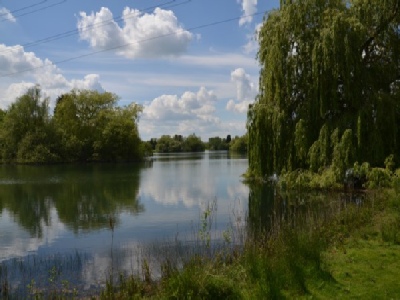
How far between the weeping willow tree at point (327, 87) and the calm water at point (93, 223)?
11.4 feet

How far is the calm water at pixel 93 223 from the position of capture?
9586mm

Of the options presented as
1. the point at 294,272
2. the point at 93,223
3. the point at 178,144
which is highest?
the point at 178,144

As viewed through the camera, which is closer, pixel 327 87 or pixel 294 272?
pixel 294 272

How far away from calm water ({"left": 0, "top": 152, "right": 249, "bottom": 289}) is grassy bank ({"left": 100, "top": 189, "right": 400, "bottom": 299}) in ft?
4.40

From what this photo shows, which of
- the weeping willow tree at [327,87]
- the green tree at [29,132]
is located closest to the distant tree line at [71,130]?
the green tree at [29,132]

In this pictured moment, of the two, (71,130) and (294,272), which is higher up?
(71,130)

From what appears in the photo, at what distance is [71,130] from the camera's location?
61.2m

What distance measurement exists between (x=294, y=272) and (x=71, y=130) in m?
58.8

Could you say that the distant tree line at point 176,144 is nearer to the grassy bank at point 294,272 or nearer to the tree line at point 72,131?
the tree line at point 72,131

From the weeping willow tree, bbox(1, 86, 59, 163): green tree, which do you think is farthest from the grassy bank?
bbox(1, 86, 59, 163): green tree

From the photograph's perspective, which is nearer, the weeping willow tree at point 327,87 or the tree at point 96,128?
the weeping willow tree at point 327,87

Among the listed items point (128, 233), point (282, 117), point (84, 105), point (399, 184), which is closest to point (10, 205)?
point (128, 233)

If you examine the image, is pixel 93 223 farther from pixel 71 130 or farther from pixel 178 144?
pixel 178 144

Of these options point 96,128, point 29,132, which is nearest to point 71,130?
point 96,128
